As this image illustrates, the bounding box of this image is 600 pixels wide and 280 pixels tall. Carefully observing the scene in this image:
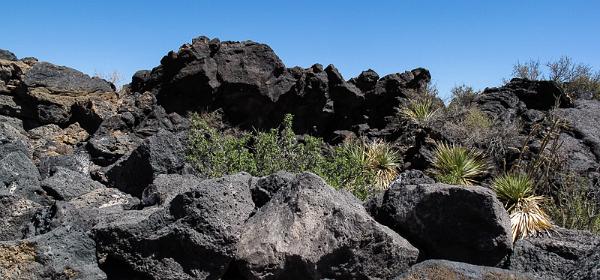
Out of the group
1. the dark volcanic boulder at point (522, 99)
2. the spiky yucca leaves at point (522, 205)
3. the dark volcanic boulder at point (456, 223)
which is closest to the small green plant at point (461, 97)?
the dark volcanic boulder at point (522, 99)

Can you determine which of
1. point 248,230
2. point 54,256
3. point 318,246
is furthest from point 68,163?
point 318,246

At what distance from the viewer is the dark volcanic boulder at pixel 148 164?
391 inches

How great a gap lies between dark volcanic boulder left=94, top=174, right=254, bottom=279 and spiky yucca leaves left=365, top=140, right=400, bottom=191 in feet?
29.8

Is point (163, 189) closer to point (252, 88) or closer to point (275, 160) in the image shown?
point (275, 160)

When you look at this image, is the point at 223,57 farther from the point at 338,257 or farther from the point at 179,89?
the point at 338,257

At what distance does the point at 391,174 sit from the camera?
15078 mm

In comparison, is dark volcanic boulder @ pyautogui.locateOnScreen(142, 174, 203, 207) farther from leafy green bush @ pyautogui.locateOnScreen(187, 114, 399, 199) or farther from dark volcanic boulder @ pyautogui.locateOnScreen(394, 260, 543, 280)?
leafy green bush @ pyautogui.locateOnScreen(187, 114, 399, 199)

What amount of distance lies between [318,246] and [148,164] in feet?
16.3

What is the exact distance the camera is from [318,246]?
5637 mm

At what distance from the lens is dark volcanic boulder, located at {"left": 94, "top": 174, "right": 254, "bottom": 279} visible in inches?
215

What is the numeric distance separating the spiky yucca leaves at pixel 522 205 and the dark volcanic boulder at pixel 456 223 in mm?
2692

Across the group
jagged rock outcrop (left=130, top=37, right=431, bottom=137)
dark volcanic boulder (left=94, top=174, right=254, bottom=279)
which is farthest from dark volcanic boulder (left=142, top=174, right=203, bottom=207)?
jagged rock outcrop (left=130, top=37, right=431, bottom=137)

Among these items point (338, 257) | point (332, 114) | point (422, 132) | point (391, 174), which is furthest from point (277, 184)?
point (332, 114)

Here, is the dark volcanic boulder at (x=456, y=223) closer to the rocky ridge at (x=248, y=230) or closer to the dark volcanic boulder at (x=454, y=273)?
the rocky ridge at (x=248, y=230)
